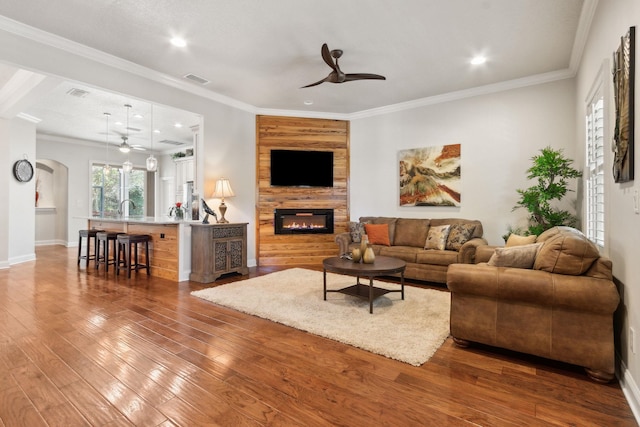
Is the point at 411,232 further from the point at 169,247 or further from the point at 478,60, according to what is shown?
the point at 169,247

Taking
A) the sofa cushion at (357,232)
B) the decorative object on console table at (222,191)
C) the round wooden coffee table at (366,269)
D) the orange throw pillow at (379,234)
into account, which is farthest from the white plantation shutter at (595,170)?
the decorative object on console table at (222,191)

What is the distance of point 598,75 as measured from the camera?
277 cm

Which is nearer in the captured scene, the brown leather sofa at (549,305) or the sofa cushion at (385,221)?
the brown leather sofa at (549,305)

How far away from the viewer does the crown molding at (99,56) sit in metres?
3.24

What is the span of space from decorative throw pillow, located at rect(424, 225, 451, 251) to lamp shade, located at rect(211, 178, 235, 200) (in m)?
3.24

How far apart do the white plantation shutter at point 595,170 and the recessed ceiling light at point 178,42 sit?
167 inches

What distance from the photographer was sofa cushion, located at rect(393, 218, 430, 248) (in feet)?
16.9

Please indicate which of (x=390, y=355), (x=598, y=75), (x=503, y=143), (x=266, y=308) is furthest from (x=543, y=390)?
(x=503, y=143)

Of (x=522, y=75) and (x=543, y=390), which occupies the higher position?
(x=522, y=75)

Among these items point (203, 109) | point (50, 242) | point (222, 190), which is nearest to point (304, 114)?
point (203, 109)

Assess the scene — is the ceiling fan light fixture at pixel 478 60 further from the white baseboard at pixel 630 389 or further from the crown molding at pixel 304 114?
the white baseboard at pixel 630 389

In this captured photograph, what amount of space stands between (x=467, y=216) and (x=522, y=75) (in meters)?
2.19

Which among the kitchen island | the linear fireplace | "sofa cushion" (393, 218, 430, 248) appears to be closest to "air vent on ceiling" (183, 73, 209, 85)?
the kitchen island

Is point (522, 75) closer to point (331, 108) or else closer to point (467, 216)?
point (467, 216)
